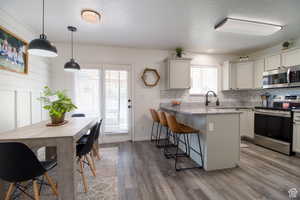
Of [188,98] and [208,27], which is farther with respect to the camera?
[188,98]

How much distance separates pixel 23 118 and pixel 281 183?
4.20 meters

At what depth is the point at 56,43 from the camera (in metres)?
3.36

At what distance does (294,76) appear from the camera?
9.62ft

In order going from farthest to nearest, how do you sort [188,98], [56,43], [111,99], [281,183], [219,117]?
1. [188,98]
2. [111,99]
3. [56,43]
4. [219,117]
5. [281,183]

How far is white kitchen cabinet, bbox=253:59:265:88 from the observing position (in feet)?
12.0

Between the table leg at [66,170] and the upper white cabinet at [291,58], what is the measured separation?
4.46 metres

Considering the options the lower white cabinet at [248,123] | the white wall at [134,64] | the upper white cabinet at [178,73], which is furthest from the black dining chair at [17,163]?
the lower white cabinet at [248,123]

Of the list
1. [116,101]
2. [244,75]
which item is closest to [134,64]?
[116,101]

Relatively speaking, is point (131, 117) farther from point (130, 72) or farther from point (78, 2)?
point (78, 2)

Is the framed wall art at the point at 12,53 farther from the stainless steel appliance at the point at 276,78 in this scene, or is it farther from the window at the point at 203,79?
the stainless steel appliance at the point at 276,78

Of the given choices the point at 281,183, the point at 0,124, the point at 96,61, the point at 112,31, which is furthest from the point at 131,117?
the point at 281,183

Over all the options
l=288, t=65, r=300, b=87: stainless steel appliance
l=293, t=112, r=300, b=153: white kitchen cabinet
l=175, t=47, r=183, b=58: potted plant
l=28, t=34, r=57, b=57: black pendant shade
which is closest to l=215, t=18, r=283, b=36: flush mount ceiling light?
l=288, t=65, r=300, b=87: stainless steel appliance

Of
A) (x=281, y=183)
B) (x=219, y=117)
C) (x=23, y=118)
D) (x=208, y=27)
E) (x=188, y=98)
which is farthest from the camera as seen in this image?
(x=188, y=98)

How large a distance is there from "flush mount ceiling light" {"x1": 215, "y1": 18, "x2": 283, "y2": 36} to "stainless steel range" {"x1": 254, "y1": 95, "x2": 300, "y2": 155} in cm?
168
